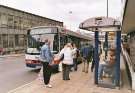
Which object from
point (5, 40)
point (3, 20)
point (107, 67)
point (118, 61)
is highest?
point (3, 20)

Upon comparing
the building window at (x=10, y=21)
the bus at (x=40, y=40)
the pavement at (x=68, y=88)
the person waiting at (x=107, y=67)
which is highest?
the building window at (x=10, y=21)

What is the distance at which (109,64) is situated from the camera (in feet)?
37.0

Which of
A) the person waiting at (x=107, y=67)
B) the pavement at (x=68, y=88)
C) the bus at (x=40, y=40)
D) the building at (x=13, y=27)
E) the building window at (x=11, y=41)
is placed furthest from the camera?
the building window at (x=11, y=41)

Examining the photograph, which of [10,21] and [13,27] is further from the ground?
[10,21]

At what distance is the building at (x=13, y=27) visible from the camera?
43.9 m

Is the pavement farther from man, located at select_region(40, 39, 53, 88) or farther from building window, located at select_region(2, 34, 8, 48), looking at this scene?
building window, located at select_region(2, 34, 8, 48)

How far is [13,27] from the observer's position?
47219 mm

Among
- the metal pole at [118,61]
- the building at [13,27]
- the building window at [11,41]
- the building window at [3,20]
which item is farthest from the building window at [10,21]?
the metal pole at [118,61]

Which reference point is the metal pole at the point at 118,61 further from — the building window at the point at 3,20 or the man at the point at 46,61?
the building window at the point at 3,20

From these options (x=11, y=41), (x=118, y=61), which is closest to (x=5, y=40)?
(x=11, y=41)

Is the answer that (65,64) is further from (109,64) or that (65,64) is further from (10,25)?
(10,25)

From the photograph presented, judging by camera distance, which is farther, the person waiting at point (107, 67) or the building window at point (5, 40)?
the building window at point (5, 40)

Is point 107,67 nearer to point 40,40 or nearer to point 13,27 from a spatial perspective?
point 40,40

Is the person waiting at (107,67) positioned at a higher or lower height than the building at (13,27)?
lower
